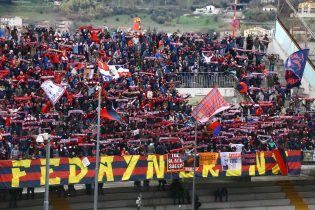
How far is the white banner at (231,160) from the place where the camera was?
53094mm

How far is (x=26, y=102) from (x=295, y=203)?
1512 centimetres

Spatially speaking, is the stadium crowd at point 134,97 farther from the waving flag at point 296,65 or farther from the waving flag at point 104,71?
the waving flag at point 296,65

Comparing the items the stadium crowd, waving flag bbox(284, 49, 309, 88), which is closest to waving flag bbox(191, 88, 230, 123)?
the stadium crowd

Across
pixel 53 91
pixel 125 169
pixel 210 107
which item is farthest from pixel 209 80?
pixel 53 91

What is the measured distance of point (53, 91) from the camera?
51750mm

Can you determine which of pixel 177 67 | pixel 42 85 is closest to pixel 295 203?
pixel 177 67

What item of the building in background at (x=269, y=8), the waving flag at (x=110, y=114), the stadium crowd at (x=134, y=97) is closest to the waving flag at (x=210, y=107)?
the stadium crowd at (x=134, y=97)

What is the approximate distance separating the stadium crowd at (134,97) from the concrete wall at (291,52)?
1.96 m

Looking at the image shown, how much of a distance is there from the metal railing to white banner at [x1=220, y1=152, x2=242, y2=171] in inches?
356

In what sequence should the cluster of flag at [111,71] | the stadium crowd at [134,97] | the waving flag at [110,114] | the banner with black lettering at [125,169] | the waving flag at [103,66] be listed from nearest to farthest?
the banner with black lettering at [125,169]
the waving flag at [110,114]
the stadium crowd at [134,97]
the waving flag at [103,66]
the cluster of flag at [111,71]

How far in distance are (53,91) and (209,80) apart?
13.1 meters

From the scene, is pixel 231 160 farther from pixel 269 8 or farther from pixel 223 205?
pixel 269 8

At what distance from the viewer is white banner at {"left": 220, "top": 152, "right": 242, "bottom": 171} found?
5309 centimetres

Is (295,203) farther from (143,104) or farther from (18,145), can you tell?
(18,145)
